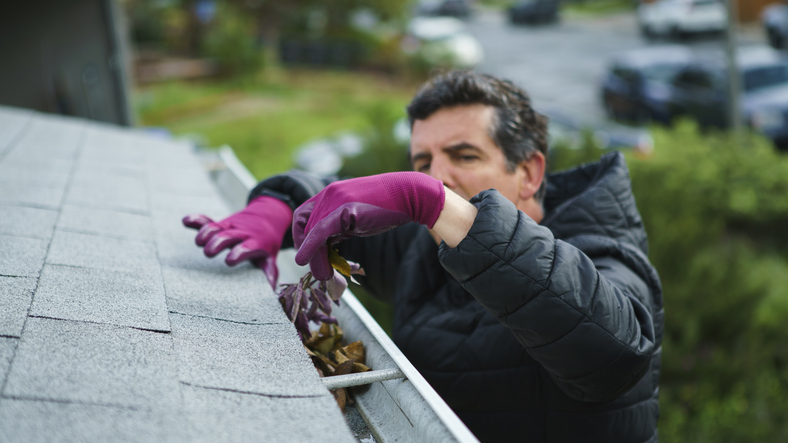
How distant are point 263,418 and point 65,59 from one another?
6601 millimetres

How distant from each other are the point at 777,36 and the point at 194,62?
787 inches

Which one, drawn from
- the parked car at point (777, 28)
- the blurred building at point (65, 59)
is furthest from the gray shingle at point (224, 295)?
the parked car at point (777, 28)

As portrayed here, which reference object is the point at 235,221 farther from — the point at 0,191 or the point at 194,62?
the point at 194,62

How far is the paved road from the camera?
19609mm

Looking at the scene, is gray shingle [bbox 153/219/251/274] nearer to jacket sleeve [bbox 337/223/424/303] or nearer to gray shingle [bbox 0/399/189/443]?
jacket sleeve [bbox 337/223/424/303]

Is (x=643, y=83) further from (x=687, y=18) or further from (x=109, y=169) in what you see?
(x=109, y=169)

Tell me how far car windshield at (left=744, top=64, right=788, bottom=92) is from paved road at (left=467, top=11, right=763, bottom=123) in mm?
4651

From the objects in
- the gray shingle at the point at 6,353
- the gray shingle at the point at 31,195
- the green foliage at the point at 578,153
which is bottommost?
the green foliage at the point at 578,153

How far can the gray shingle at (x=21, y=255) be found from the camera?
164 centimetres

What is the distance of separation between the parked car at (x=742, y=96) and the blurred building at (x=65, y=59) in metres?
9.64

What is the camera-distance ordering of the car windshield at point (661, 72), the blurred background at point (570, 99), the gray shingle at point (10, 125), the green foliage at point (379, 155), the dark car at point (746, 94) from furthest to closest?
the car windshield at point (661, 72) < the dark car at point (746, 94) < the green foliage at point (379, 155) < the blurred background at point (570, 99) < the gray shingle at point (10, 125)

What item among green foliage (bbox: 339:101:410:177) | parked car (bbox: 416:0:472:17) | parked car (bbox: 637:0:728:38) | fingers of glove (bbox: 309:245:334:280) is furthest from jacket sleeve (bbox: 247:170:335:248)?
parked car (bbox: 416:0:472:17)

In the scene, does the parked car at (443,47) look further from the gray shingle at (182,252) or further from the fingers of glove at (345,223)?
the fingers of glove at (345,223)

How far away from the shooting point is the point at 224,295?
1800mm
